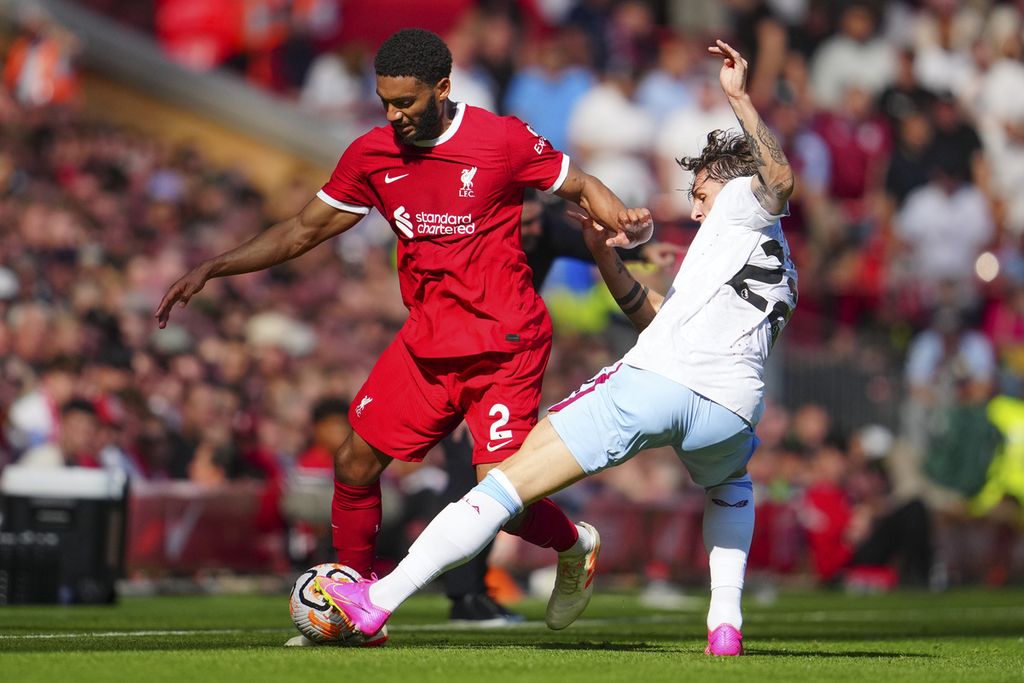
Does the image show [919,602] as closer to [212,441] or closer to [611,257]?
[212,441]

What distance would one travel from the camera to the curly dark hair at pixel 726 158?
24.6ft

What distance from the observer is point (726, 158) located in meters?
7.53

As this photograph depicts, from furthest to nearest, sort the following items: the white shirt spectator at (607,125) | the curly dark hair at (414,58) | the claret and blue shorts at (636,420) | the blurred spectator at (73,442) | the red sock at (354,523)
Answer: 1. the white shirt spectator at (607,125)
2. the blurred spectator at (73,442)
3. the red sock at (354,523)
4. the curly dark hair at (414,58)
5. the claret and blue shorts at (636,420)

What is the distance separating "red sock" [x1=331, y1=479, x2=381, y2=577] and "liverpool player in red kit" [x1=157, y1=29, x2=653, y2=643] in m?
0.18

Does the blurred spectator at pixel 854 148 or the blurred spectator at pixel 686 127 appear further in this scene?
the blurred spectator at pixel 854 148

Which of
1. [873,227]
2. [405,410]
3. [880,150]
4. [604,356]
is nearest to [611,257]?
[405,410]

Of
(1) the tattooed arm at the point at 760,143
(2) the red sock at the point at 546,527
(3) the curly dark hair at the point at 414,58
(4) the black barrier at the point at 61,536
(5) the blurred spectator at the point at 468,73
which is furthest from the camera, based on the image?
(5) the blurred spectator at the point at 468,73

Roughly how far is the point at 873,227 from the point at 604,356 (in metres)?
5.26

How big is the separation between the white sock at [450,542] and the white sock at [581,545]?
0.81 m

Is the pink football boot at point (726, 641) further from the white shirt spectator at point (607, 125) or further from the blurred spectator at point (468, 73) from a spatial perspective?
the white shirt spectator at point (607, 125)

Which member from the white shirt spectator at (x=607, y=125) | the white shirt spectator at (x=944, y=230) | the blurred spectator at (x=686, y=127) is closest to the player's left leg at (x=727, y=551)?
the blurred spectator at (x=686, y=127)

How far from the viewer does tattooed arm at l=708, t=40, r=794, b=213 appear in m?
7.02

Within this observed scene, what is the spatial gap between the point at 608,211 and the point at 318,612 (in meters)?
1.95

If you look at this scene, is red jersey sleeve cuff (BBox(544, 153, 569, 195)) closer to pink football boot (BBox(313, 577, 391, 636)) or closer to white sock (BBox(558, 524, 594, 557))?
white sock (BBox(558, 524, 594, 557))
